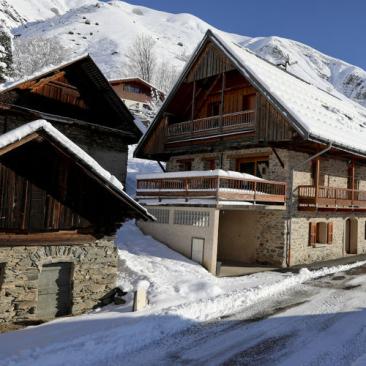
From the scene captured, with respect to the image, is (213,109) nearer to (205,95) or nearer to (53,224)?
(205,95)

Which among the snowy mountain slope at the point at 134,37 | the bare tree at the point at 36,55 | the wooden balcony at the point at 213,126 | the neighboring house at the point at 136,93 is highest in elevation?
the snowy mountain slope at the point at 134,37

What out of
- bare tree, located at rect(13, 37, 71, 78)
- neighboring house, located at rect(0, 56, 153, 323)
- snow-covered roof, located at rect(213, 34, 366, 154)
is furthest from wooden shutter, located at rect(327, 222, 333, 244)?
bare tree, located at rect(13, 37, 71, 78)

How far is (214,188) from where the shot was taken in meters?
15.7

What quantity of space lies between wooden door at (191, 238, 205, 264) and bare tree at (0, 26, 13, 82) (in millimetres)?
21152

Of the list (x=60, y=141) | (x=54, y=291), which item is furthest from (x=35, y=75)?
(x=54, y=291)

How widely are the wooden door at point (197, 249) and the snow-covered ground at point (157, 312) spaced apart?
1.33ft

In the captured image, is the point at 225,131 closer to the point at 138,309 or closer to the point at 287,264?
the point at 287,264

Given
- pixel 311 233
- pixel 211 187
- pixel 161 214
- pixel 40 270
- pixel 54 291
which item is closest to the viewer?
pixel 40 270

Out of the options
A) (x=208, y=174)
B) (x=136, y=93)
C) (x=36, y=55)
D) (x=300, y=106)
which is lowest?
(x=208, y=174)

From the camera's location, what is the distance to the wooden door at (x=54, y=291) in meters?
10.9

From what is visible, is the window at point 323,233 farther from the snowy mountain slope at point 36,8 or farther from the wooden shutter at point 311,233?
the snowy mountain slope at point 36,8

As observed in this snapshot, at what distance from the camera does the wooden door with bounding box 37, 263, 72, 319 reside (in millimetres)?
10893

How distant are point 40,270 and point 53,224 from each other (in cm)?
123

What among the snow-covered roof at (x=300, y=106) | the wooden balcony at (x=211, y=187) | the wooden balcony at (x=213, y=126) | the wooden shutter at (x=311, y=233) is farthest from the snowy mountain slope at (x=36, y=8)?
the wooden shutter at (x=311, y=233)
